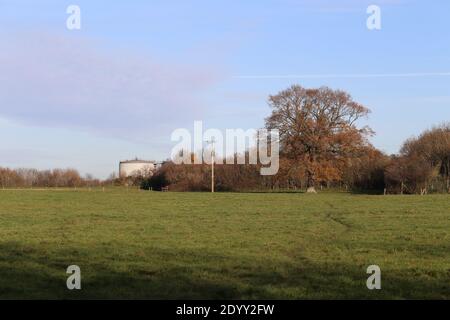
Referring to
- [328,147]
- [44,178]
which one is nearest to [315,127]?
[328,147]

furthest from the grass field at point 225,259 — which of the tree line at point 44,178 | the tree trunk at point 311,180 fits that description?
the tree line at point 44,178

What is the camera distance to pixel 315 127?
68.9 metres

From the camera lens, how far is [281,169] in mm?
69250

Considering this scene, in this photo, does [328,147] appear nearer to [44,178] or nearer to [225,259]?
[225,259]

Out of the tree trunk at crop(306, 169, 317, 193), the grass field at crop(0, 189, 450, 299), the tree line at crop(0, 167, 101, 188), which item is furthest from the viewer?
the tree line at crop(0, 167, 101, 188)

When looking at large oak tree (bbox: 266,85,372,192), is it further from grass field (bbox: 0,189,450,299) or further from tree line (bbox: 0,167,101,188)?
tree line (bbox: 0,167,101,188)

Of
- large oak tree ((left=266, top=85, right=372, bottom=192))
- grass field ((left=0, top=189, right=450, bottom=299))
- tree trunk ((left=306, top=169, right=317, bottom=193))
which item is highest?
large oak tree ((left=266, top=85, right=372, bottom=192))

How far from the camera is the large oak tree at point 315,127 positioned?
68.5 m

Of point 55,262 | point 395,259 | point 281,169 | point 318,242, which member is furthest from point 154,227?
point 281,169

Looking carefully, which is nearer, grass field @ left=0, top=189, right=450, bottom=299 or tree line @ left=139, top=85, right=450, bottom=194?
grass field @ left=0, top=189, right=450, bottom=299

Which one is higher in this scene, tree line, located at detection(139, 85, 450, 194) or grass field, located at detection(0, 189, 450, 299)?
tree line, located at detection(139, 85, 450, 194)

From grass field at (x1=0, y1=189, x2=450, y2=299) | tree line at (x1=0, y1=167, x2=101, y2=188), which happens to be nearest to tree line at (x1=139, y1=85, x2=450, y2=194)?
grass field at (x1=0, y1=189, x2=450, y2=299)

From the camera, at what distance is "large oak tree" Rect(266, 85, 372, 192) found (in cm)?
6850
